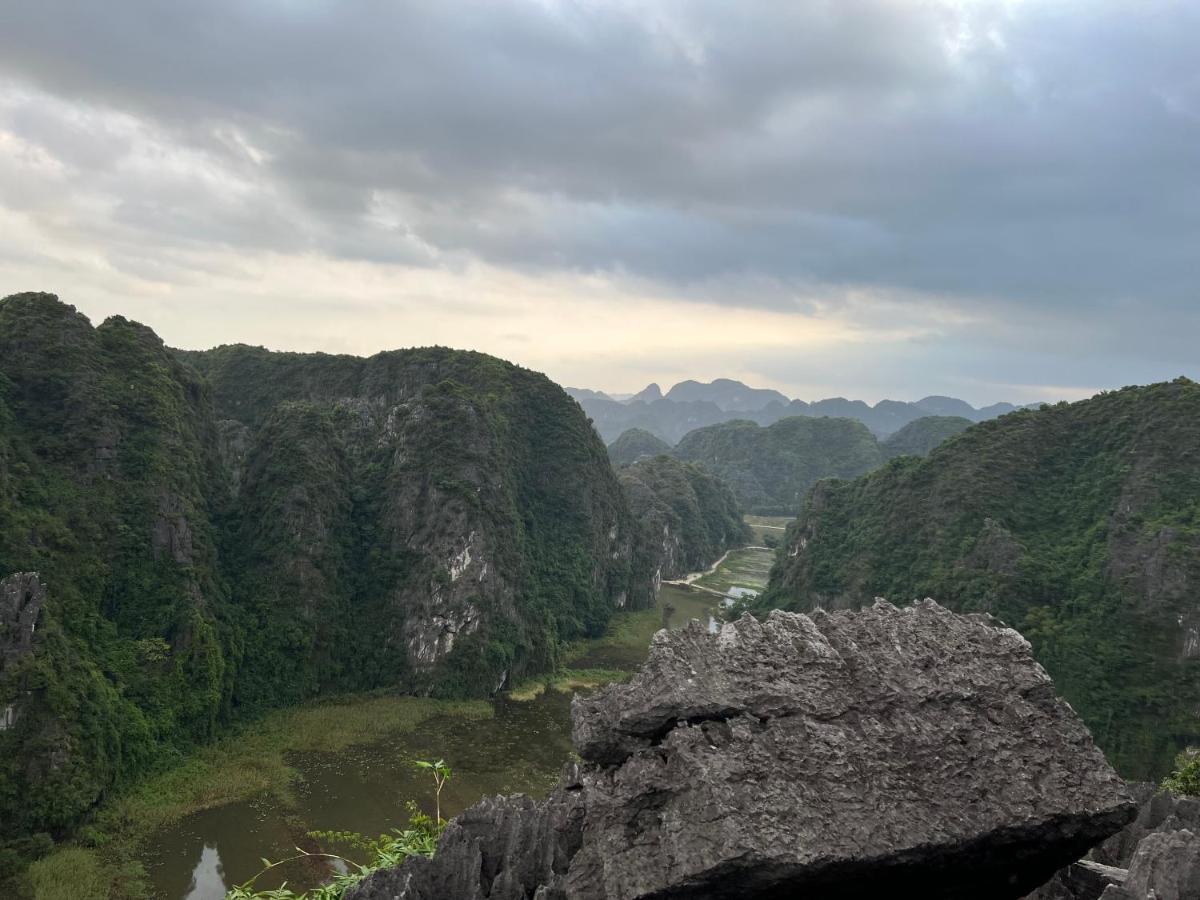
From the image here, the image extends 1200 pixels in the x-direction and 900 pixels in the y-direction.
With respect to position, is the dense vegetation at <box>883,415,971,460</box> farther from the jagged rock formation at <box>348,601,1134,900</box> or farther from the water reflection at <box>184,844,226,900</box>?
the jagged rock formation at <box>348,601,1134,900</box>

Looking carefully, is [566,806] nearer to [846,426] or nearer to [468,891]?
[468,891]

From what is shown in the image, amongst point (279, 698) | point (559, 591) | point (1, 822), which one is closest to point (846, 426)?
point (559, 591)

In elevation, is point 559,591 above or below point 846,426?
below

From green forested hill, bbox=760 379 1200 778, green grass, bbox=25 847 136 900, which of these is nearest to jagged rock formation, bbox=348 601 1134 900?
green grass, bbox=25 847 136 900

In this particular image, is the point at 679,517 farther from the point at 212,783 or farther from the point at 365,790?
the point at 212,783

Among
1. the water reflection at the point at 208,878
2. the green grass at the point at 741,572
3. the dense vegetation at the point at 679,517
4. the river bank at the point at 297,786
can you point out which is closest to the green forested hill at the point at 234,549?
the river bank at the point at 297,786

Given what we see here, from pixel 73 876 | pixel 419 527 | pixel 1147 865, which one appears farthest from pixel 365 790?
pixel 1147 865
